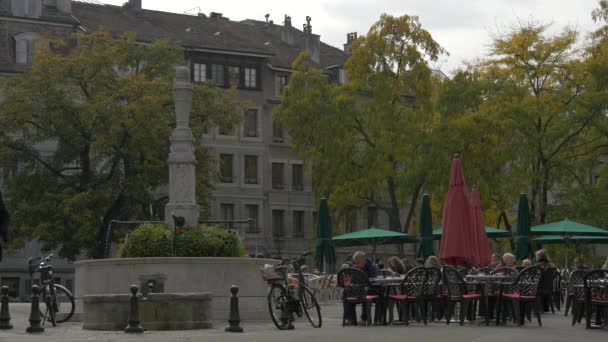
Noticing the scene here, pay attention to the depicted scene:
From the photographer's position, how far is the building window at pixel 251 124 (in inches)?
3100

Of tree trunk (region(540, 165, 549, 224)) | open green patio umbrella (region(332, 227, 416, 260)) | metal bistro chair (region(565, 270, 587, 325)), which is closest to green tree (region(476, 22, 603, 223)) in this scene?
tree trunk (region(540, 165, 549, 224))

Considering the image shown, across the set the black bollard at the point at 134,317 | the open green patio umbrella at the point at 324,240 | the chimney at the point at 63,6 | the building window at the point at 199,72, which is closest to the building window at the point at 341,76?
the building window at the point at 199,72

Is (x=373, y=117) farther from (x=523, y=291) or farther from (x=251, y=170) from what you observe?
(x=523, y=291)

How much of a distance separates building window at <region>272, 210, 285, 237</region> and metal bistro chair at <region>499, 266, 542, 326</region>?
57.9 metres

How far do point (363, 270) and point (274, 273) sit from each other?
146cm

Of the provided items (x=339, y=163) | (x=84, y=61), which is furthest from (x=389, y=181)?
(x=84, y=61)

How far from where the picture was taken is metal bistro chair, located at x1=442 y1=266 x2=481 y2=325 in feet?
70.4

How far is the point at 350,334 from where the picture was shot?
743 inches

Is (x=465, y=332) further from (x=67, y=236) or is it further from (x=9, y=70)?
(x=9, y=70)

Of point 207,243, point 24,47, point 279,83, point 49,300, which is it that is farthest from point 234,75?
point 49,300

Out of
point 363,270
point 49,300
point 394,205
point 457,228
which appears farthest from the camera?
point 394,205

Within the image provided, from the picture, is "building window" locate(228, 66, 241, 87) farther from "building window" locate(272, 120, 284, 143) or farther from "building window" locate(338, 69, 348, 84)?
"building window" locate(338, 69, 348, 84)

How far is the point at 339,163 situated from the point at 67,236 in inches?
496

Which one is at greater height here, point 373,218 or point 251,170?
point 251,170
